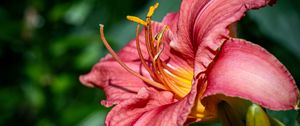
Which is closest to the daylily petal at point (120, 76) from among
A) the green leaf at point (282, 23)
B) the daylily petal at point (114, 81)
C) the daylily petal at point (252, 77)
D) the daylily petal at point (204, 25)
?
the daylily petal at point (114, 81)

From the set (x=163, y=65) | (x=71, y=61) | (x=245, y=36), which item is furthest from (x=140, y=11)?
(x=163, y=65)

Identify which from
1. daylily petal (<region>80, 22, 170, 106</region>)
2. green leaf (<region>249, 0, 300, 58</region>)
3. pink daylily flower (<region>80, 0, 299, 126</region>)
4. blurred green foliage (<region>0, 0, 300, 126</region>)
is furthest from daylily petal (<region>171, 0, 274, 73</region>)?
blurred green foliage (<region>0, 0, 300, 126</region>)

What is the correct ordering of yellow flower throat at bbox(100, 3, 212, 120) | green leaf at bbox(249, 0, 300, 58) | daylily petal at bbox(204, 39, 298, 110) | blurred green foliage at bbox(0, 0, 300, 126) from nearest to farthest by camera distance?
1. daylily petal at bbox(204, 39, 298, 110)
2. yellow flower throat at bbox(100, 3, 212, 120)
3. green leaf at bbox(249, 0, 300, 58)
4. blurred green foliage at bbox(0, 0, 300, 126)

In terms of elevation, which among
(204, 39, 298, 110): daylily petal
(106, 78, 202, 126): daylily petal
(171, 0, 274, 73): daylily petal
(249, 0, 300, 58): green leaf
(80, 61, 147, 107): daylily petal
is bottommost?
(106, 78, 202, 126): daylily petal

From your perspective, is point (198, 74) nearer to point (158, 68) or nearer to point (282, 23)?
point (158, 68)

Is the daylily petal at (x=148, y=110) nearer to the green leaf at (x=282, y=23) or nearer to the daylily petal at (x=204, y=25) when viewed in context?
the daylily petal at (x=204, y=25)

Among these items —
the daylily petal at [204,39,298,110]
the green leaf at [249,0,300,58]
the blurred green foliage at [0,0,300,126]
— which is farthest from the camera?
the blurred green foliage at [0,0,300,126]

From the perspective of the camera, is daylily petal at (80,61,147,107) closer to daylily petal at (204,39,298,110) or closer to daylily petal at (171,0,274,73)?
daylily petal at (171,0,274,73)

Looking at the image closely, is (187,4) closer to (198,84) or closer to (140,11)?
(198,84)
